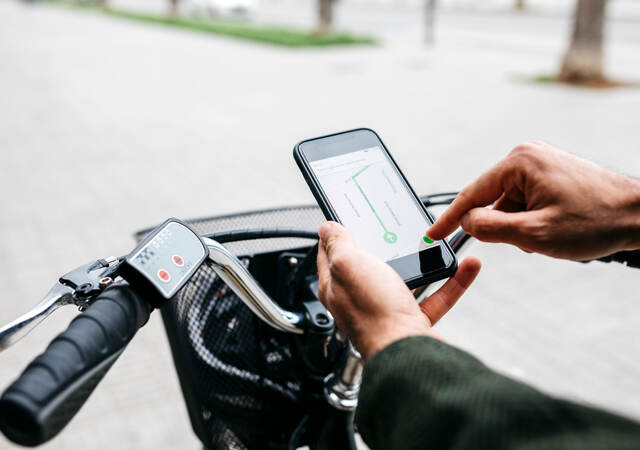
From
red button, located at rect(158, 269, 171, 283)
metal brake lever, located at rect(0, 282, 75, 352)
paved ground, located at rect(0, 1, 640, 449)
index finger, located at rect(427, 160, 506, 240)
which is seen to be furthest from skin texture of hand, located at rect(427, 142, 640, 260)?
paved ground, located at rect(0, 1, 640, 449)

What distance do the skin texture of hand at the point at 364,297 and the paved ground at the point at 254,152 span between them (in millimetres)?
1914

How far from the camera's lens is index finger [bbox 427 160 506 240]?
1.25m

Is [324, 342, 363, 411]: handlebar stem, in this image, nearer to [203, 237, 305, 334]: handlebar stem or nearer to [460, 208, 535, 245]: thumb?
[203, 237, 305, 334]: handlebar stem

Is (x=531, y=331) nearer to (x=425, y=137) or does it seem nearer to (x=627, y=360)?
(x=627, y=360)

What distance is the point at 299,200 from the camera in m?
5.18

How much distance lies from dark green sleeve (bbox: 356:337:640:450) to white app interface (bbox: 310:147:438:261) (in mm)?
444

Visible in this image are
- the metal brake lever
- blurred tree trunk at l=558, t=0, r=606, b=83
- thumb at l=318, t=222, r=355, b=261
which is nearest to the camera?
the metal brake lever

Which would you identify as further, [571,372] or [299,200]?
[299,200]

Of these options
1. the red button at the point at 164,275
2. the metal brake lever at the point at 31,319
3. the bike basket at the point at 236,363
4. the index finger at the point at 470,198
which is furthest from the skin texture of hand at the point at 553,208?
the metal brake lever at the point at 31,319

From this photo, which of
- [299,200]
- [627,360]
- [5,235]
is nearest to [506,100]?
[299,200]

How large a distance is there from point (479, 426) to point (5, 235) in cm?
465

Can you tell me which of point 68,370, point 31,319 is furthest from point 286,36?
point 68,370

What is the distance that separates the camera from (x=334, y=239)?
1.11 meters

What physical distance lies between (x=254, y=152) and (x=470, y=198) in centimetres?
554
